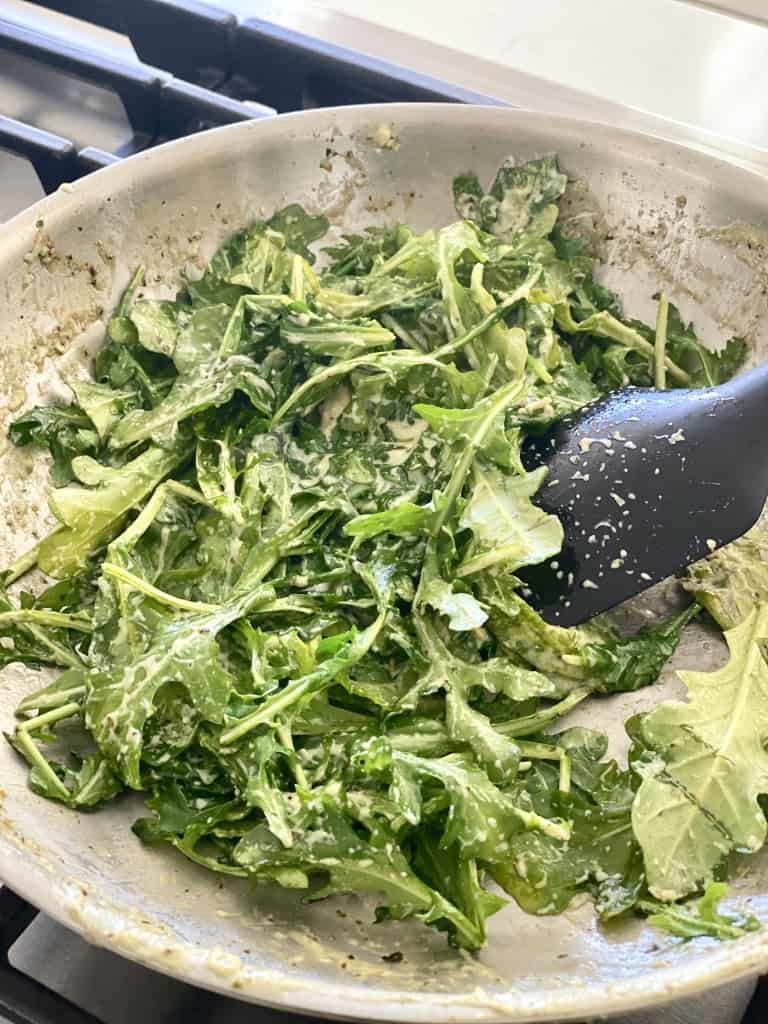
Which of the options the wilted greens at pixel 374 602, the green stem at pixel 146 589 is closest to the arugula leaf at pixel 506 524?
the wilted greens at pixel 374 602

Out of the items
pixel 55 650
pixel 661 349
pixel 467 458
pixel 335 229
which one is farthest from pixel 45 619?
pixel 661 349

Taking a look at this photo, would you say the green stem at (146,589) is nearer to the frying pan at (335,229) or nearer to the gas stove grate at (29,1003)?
the frying pan at (335,229)

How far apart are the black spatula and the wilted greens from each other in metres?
0.05

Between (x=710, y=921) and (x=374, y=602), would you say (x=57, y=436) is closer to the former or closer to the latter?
(x=374, y=602)

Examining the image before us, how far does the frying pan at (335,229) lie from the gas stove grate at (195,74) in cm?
16

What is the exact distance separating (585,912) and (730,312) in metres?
→ 0.73

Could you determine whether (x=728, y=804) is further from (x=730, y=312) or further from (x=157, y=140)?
(x=157, y=140)

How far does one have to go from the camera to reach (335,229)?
1.25m

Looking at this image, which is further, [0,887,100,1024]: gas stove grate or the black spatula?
the black spatula

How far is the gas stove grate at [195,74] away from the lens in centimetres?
129

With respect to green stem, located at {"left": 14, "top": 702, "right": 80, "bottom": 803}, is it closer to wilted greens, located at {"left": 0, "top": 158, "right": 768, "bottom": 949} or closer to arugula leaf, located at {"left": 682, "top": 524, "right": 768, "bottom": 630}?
wilted greens, located at {"left": 0, "top": 158, "right": 768, "bottom": 949}

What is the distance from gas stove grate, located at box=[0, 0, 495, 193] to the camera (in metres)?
1.29

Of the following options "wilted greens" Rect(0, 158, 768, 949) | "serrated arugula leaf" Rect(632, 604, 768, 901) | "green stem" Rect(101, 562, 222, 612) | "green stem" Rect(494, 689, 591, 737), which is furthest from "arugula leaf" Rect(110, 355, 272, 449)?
"serrated arugula leaf" Rect(632, 604, 768, 901)

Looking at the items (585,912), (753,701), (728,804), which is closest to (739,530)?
(753,701)
